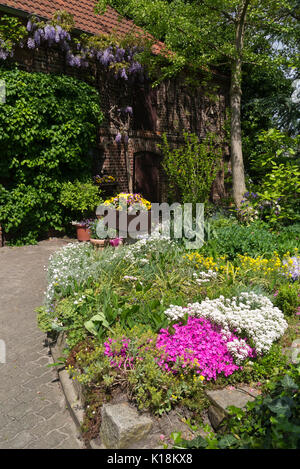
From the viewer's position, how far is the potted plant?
9.26 meters

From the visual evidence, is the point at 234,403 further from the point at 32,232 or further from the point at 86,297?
the point at 32,232

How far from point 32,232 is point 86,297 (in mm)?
5515

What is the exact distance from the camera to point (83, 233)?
9250 millimetres

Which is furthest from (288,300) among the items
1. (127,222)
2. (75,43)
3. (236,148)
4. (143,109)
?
(143,109)

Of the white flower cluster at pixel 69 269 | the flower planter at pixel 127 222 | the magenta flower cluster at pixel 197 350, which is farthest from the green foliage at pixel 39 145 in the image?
the magenta flower cluster at pixel 197 350

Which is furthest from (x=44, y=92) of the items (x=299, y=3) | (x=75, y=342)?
(x=299, y=3)

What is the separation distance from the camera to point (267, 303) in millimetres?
3938

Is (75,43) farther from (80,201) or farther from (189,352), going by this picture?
(189,352)

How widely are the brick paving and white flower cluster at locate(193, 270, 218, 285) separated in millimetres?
2048

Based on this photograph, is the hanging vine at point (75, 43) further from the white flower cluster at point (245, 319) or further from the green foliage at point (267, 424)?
the green foliage at point (267, 424)

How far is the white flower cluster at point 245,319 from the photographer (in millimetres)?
3387

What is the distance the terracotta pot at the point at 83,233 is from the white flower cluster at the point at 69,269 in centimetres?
265

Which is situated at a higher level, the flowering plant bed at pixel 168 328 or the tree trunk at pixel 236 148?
the tree trunk at pixel 236 148
